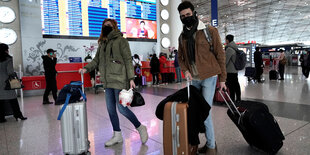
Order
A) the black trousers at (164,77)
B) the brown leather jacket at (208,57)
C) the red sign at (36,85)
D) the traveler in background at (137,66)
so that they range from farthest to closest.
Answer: the black trousers at (164,77) < the traveler in background at (137,66) < the red sign at (36,85) < the brown leather jacket at (208,57)

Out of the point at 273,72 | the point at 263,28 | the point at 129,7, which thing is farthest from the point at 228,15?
the point at 129,7

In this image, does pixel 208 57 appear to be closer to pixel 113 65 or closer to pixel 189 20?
pixel 189 20

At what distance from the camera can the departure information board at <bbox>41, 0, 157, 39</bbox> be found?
27.8ft

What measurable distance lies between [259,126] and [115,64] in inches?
67.4

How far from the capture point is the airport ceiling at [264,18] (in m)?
22.0

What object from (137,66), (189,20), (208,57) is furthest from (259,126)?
(137,66)

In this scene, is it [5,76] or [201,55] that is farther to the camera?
[5,76]

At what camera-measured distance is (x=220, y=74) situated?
2109 millimetres

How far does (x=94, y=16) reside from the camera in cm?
941

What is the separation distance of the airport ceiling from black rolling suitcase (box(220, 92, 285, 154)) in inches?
824

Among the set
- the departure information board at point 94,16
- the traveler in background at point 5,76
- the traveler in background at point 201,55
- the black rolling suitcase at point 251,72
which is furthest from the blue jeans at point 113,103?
the black rolling suitcase at point 251,72

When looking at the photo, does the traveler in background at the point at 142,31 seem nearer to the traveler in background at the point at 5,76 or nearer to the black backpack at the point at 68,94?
the traveler in background at the point at 5,76

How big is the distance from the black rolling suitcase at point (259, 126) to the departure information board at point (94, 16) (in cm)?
835

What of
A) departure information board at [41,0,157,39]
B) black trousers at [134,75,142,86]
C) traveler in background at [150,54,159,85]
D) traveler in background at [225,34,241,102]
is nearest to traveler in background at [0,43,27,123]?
traveler in background at [225,34,241,102]
